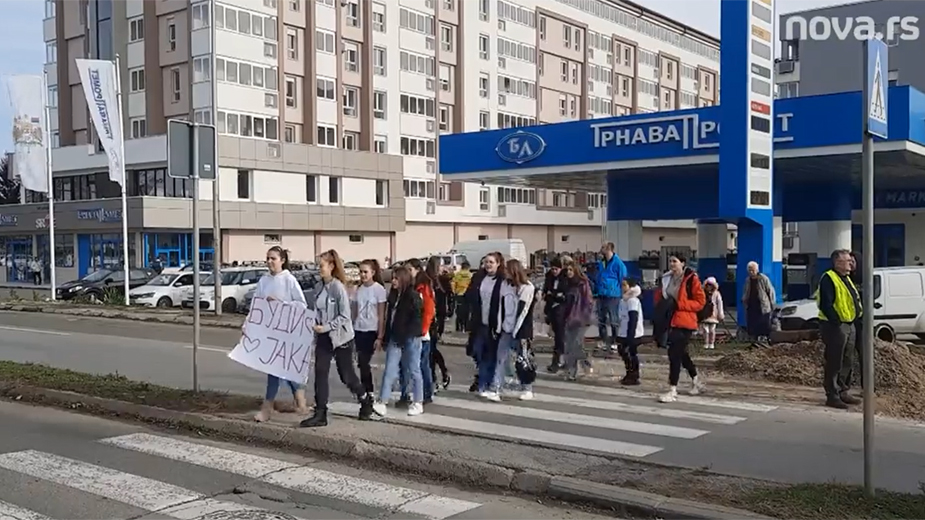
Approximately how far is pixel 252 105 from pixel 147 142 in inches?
236

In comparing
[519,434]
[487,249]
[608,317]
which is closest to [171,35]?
[487,249]

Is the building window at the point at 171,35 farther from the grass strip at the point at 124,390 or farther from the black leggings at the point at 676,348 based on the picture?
the black leggings at the point at 676,348

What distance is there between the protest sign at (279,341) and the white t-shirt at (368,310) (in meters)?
0.56

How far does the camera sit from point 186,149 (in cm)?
1051

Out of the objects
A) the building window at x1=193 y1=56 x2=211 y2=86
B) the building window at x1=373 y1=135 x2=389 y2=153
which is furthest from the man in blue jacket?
the building window at x1=373 y1=135 x2=389 y2=153

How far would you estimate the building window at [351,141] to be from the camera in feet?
181

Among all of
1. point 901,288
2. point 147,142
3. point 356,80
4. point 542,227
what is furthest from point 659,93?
point 901,288

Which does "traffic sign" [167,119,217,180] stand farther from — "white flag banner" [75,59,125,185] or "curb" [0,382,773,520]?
"white flag banner" [75,59,125,185]

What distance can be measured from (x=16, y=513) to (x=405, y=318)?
4.54 meters

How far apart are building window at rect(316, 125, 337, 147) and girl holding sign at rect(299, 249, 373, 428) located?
44.8 m

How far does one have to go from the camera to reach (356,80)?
181 ft

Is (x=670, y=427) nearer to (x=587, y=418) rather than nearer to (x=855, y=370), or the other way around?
(x=587, y=418)

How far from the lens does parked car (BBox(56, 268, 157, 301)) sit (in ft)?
106

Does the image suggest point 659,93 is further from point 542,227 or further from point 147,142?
point 147,142
